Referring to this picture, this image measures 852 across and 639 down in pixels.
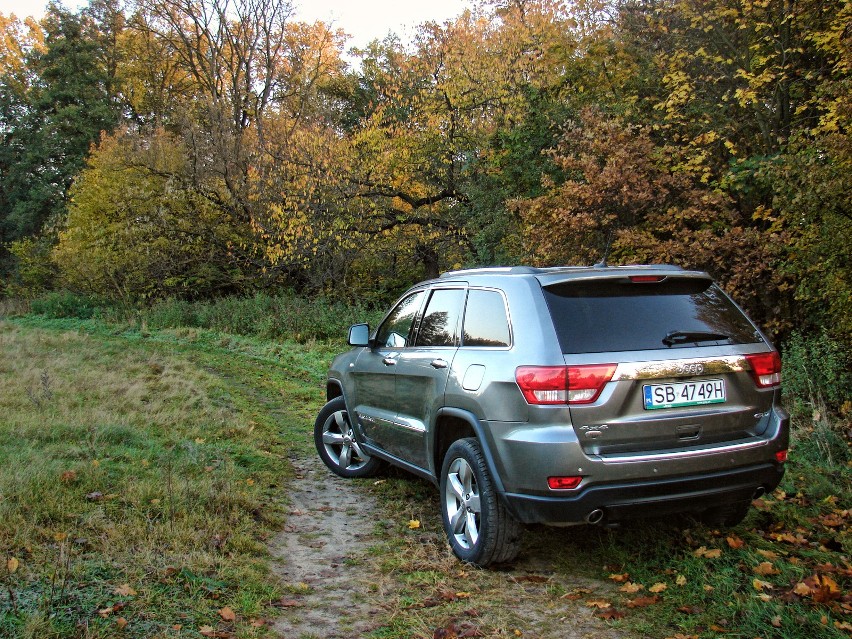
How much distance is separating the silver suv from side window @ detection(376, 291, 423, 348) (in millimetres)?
845

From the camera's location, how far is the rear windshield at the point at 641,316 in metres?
3.95

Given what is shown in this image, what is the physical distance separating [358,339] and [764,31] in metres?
8.99

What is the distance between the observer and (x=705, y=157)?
1162 centimetres

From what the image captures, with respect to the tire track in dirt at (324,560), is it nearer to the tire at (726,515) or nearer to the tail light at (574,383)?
the tail light at (574,383)

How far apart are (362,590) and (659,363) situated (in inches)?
84.5

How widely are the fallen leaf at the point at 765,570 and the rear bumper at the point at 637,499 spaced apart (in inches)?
15.4

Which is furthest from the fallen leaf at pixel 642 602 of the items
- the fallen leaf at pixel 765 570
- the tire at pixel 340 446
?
the tire at pixel 340 446

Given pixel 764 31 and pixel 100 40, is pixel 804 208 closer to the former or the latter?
pixel 764 31

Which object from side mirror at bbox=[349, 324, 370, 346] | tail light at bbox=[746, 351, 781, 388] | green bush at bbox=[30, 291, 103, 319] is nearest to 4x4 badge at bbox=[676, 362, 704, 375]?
tail light at bbox=[746, 351, 781, 388]

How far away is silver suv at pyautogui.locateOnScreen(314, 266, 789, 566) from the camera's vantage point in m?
3.78

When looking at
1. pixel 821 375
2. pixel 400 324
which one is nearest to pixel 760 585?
pixel 400 324

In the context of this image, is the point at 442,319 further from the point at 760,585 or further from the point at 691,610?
the point at 760,585

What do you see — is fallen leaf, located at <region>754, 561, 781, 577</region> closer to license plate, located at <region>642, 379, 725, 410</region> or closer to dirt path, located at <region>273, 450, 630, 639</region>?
dirt path, located at <region>273, 450, 630, 639</region>

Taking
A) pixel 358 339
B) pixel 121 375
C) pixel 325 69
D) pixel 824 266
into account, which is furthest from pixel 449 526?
pixel 325 69
